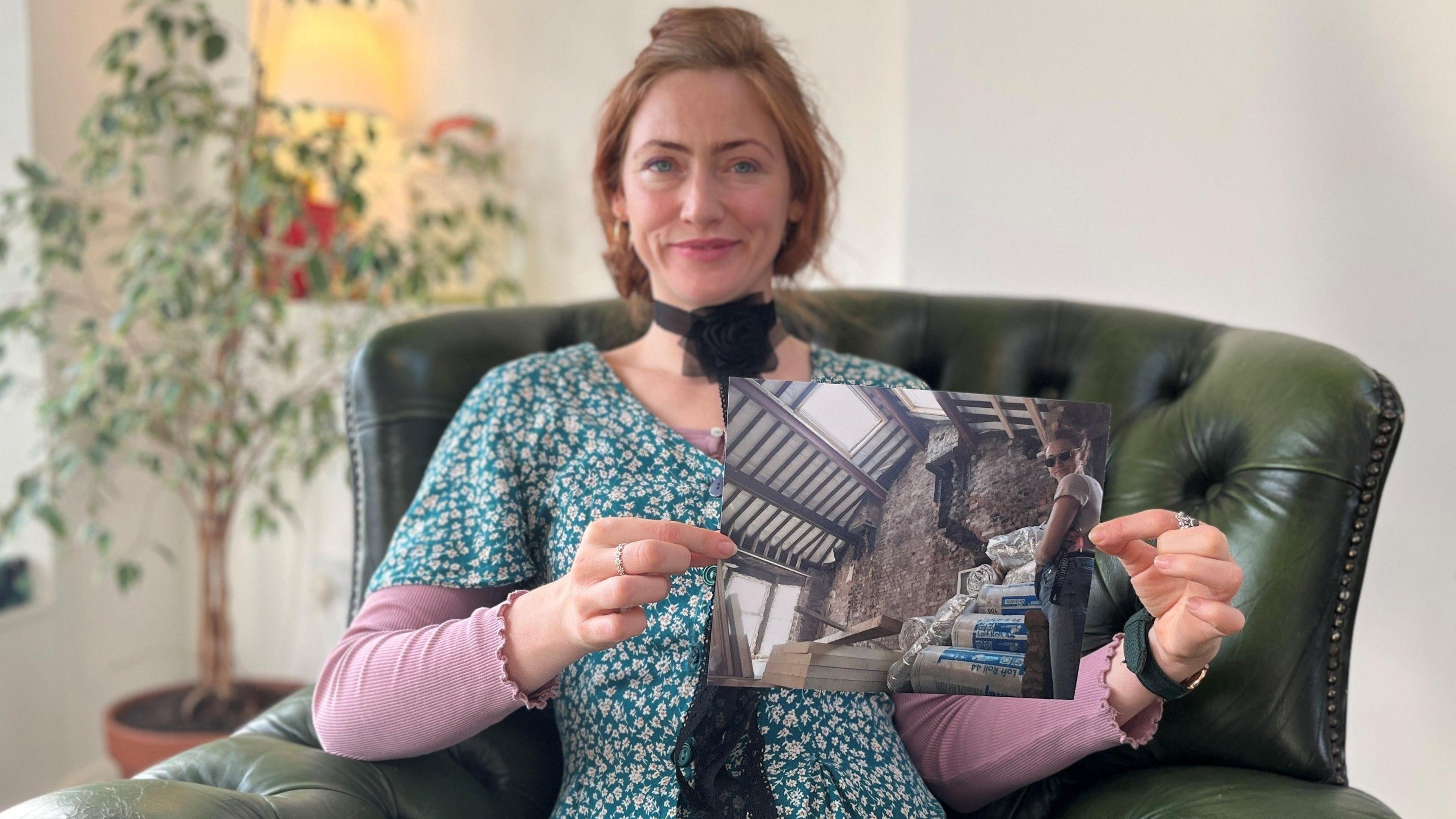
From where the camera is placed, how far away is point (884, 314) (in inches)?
56.2

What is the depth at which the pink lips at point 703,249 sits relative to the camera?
1.16 meters

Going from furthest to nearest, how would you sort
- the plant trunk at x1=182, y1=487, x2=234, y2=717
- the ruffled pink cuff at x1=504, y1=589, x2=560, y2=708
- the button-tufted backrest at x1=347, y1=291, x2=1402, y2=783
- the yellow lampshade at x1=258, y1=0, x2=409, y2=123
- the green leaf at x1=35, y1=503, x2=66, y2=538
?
the yellow lampshade at x1=258, y1=0, x2=409, y2=123 → the plant trunk at x1=182, y1=487, x2=234, y2=717 → the green leaf at x1=35, y1=503, x2=66, y2=538 → the button-tufted backrest at x1=347, y1=291, x2=1402, y2=783 → the ruffled pink cuff at x1=504, y1=589, x2=560, y2=708

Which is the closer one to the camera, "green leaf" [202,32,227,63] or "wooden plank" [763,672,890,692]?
"wooden plank" [763,672,890,692]

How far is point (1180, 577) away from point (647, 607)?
1.60 feet

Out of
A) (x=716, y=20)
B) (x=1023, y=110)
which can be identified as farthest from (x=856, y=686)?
(x=1023, y=110)

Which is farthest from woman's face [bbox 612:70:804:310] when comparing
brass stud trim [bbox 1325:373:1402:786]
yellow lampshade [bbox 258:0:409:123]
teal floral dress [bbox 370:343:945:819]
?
yellow lampshade [bbox 258:0:409:123]

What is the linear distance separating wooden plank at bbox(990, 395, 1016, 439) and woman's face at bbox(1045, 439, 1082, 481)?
3 centimetres

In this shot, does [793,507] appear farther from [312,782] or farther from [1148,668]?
[312,782]

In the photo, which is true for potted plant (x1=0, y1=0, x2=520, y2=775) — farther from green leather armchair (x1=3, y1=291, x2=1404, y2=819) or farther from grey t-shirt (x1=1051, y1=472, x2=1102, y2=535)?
grey t-shirt (x1=1051, y1=472, x2=1102, y2=535)

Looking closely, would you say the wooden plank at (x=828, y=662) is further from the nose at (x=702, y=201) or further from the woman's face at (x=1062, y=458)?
the nose at (x=702, y=201)

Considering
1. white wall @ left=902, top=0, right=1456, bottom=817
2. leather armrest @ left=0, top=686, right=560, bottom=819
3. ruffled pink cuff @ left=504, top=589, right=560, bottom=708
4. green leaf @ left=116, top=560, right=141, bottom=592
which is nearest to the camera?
leather armrest @ left=0, top=686, right=560, bottom=819

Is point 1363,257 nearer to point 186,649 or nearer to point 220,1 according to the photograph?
point 220,1

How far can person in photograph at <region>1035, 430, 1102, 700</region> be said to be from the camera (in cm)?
87

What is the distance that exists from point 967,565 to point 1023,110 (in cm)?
111
